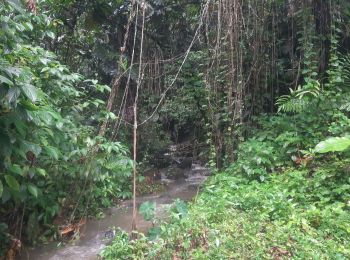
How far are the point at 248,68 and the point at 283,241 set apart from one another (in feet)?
11.0

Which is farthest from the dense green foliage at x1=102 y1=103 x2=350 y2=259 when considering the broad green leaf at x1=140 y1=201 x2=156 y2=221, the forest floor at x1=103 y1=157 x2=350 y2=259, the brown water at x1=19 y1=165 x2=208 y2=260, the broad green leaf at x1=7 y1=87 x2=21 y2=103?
the broad green leaf at x1=7 y1=87 x2=21 y2=103

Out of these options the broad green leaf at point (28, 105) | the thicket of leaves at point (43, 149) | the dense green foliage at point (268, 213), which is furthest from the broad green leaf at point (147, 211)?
the broad green leaf at point (28, 105)

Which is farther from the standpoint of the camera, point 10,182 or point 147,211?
point 147,211

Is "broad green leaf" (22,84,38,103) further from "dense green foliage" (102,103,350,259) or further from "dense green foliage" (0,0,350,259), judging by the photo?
"dense green foliage" (102,103,350,259)

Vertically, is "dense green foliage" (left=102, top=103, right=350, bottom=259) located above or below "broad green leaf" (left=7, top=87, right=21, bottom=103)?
below

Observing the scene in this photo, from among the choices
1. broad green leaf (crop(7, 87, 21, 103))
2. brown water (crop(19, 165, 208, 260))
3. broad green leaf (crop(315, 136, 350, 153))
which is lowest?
brown water (crop(19, 165, 208, 260))

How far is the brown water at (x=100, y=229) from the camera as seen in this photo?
11.8 feet

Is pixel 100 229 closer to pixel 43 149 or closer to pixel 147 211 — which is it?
pixel 147 211

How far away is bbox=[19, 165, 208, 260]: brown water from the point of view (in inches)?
141

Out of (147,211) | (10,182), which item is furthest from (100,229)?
(10,182)

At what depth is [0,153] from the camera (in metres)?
2.77

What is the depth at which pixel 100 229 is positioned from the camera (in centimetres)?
418

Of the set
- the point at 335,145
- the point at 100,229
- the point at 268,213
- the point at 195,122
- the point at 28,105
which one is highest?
the point at 28,105

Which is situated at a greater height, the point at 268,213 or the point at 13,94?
the point at 13,94
